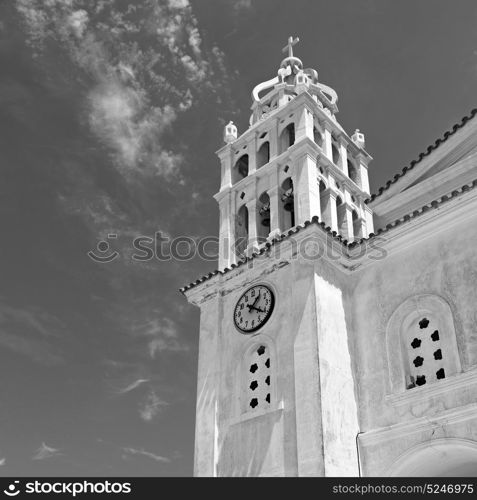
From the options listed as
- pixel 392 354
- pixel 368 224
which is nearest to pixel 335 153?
pixel 368 224

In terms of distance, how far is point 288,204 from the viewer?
76.8 feet

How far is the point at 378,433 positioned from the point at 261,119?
42.7 ft

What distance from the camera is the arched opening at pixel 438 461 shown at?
51.0 ft

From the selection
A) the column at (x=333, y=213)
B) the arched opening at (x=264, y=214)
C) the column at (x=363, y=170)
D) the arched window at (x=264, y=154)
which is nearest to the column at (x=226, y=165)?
the arched window at (x=264, y=154)

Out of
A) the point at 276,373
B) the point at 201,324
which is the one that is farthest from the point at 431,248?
the point at 201,324

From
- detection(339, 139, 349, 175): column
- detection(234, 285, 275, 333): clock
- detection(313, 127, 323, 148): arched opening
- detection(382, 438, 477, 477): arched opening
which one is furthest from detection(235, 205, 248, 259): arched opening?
detection(382, 438, 477, 477): arched opening

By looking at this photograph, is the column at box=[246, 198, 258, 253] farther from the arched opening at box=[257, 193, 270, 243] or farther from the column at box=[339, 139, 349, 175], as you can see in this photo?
the column at box=[339, 139, 349, 175]

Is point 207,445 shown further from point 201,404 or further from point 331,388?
point 331,388

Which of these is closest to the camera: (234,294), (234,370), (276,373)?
(276,373)

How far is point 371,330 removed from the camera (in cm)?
1867

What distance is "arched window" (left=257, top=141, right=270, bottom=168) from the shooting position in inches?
983

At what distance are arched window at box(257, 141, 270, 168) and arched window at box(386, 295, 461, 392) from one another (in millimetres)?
8836

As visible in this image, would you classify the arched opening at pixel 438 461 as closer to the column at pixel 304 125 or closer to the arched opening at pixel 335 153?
the column at pixel 304 125
